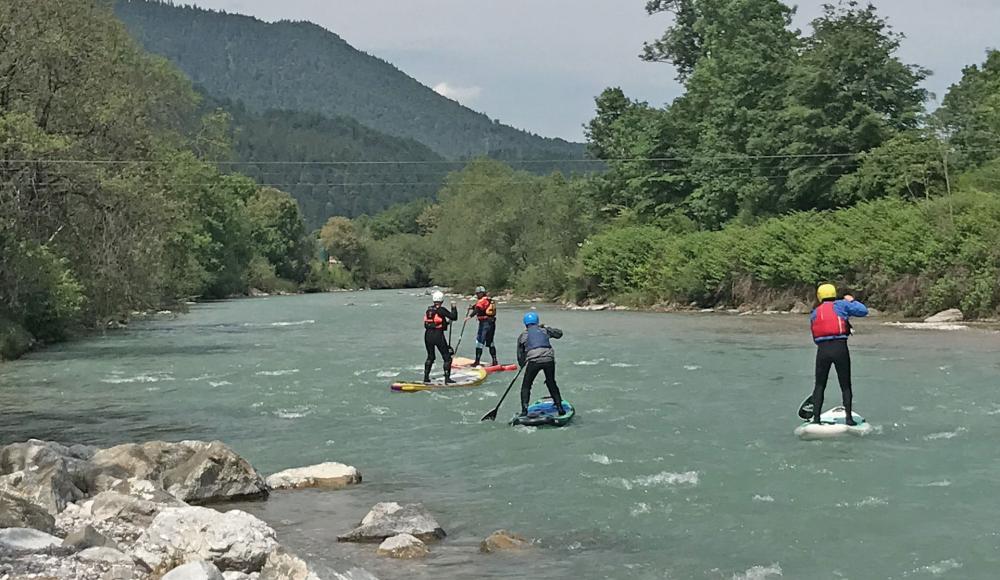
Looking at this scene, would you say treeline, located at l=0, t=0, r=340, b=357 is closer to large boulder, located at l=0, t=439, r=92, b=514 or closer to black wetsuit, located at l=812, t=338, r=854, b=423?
large boulder, located at l=0, t=439, r=92, b=514

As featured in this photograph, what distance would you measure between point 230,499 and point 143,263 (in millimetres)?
17665

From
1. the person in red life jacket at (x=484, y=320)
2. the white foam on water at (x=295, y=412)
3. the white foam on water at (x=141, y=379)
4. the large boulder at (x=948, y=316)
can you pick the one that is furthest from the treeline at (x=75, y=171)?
the large boulder at (x=948, y=316)

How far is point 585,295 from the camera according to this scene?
65250mm

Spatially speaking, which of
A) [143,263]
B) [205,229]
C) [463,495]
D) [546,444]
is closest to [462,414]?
[546,444]

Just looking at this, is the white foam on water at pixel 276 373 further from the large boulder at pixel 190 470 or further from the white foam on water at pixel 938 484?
the white foam on water at pixel 938 484

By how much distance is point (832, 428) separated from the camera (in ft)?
49.6

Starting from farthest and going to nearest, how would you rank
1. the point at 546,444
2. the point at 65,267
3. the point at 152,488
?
the point at 65,267
the point at 546,444
the point at 152,488

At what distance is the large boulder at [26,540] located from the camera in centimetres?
779

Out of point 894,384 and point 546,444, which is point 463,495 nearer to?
point 546,444

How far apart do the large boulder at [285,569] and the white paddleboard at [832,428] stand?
931 centimetres

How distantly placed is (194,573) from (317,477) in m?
6.01

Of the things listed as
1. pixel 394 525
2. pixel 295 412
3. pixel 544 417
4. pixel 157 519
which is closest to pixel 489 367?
pixel 295 412

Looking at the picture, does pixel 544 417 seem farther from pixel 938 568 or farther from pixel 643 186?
pixel 643 186

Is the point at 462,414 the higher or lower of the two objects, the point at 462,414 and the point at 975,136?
the lower
